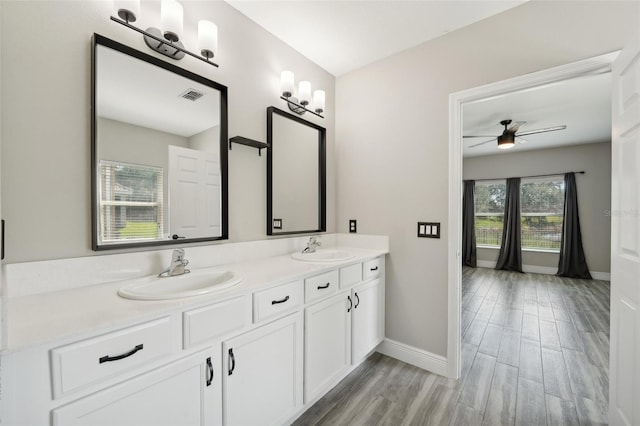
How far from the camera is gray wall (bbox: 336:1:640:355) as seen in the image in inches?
66.1

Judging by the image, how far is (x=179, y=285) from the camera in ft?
4.51

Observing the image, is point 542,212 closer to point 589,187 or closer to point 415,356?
point 589,187

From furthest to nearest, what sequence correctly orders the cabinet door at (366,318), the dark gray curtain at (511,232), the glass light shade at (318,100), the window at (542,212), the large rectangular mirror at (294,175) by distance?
the dark gray curtain at (511,232) → the window at (542,212) → the glass light shade at (318,100) → the large rectangular mirror at (294,175) → the cabinet door at (366,318)

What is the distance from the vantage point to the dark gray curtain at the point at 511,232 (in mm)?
5633

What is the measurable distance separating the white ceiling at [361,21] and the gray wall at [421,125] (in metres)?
0.10

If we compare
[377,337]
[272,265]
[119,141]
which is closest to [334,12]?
[119,141]

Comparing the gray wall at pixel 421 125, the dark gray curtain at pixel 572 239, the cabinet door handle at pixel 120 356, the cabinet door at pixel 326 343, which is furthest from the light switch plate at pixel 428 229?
the dark gray curtain at pixel 572 239

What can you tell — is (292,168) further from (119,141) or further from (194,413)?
(194,413)

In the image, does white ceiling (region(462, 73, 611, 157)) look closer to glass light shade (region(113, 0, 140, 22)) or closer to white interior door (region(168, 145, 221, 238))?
white interior door (region(168, 145, 221, 238))

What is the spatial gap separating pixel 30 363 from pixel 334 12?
229cm

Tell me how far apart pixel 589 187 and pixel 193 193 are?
21.9 feet

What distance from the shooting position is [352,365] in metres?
1.96

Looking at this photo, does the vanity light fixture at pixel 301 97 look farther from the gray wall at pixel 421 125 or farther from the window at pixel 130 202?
the window at pixel 130 202

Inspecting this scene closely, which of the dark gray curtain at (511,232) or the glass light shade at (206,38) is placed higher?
the glass light shade at (206,38)
